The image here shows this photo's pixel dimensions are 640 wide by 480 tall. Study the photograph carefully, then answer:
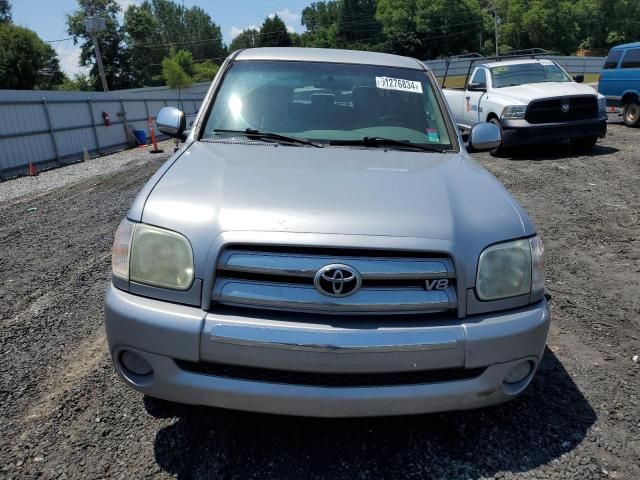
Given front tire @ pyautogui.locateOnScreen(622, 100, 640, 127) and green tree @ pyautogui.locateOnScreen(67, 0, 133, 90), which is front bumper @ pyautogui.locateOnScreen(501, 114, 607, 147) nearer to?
front tire @ pyautogui.locateOnScreen(622, 100, 640, 127)

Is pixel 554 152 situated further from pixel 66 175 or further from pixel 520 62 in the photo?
pixel 66 175

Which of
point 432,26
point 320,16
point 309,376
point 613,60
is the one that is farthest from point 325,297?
point 320,16

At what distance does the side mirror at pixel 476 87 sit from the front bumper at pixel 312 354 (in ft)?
33.8

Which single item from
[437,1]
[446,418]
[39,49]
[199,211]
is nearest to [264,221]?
[199,211]

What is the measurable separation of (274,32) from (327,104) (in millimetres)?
99238

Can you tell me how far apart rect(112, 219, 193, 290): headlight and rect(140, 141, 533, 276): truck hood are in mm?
52

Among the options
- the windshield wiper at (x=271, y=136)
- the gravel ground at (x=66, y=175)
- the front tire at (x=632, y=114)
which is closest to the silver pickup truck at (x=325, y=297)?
the windshield wiper at (x=271, y=136)

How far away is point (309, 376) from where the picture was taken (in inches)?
80.0

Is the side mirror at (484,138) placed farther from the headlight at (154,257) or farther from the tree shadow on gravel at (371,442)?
the headlight at (154,257)

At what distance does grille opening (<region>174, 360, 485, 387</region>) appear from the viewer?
79.8 inches

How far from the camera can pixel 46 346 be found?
3383mm

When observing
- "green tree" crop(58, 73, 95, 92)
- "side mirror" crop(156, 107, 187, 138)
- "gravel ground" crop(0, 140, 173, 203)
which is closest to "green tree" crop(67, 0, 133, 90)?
"green tree" crop(58, 73, 95, 92)

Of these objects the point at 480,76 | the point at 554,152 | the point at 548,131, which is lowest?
the point at 554,152

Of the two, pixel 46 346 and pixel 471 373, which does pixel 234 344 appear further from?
pixel 46 346
